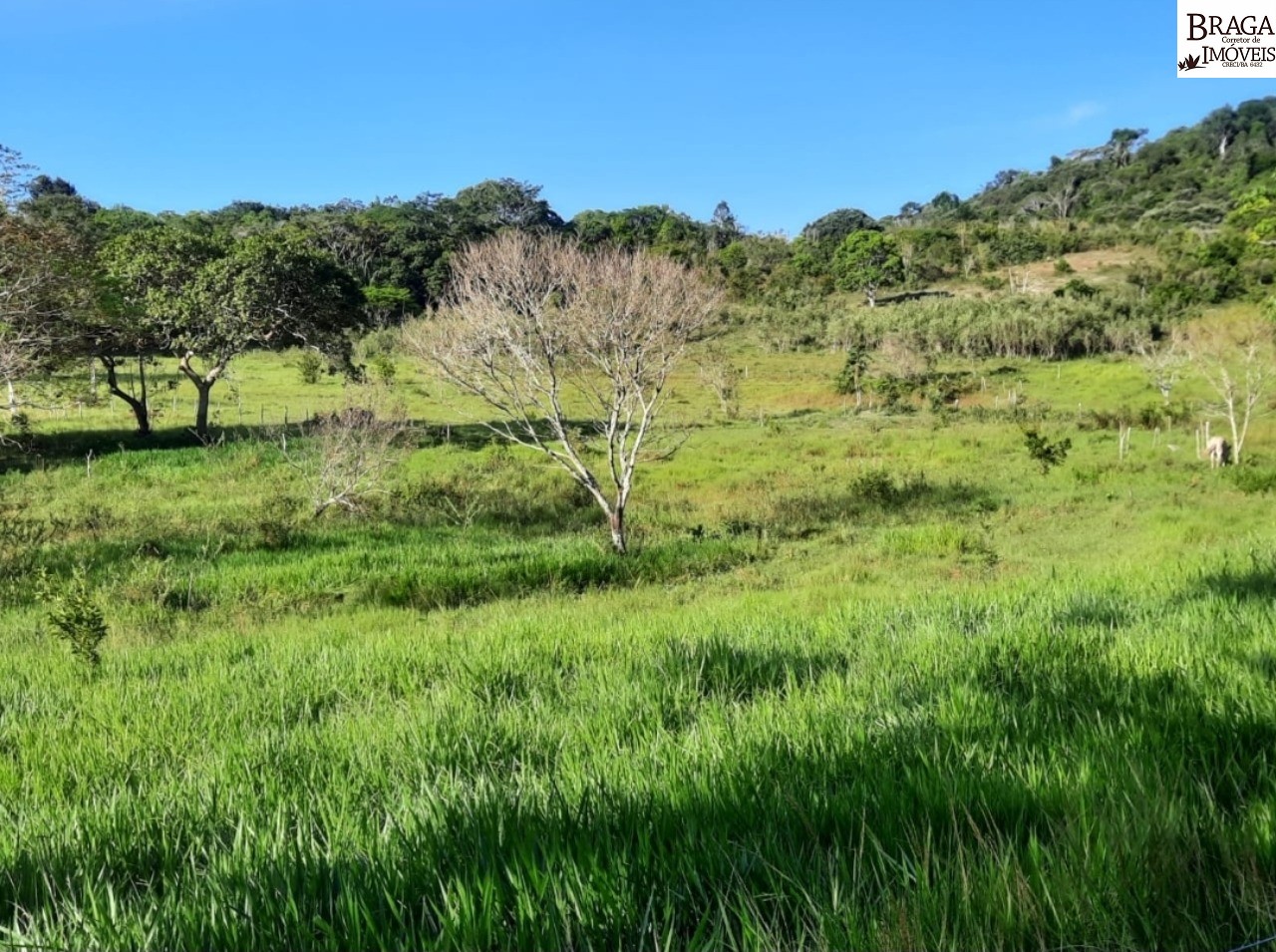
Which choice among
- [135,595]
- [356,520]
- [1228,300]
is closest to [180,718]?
[135,595]

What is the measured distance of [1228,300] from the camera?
66750 mm

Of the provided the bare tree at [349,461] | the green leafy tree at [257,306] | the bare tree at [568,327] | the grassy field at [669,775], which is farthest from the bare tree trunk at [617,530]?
the green leafy tree at [257,306]

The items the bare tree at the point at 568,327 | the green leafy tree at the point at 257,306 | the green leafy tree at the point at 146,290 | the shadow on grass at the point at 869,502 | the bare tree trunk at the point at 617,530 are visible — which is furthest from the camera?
the green leafy tree at the point at 257,306

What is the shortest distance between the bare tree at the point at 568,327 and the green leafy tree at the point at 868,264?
3250 inches

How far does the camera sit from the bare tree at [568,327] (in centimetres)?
1418

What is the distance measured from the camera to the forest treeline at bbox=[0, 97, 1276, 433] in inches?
807

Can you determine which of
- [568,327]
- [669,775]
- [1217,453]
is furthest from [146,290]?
[1217,453]

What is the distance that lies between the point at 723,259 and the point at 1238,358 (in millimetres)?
76577

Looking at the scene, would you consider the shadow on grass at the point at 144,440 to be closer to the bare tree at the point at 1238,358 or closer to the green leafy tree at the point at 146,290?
the green leafy tree at the point at 146,290

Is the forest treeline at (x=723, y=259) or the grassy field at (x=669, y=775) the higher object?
the forest treeline at (x=723, y=259)

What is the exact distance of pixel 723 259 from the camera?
105125mm

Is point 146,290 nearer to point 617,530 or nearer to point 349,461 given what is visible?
point 349,461

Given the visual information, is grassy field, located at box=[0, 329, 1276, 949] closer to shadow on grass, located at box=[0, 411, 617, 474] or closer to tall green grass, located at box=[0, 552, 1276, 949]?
tall green grass, located at box=[0, 552, 1276, 949]

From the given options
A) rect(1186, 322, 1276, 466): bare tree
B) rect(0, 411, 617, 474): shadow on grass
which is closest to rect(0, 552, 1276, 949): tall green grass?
rect(0, 411, 617, 474): shadow on grass
